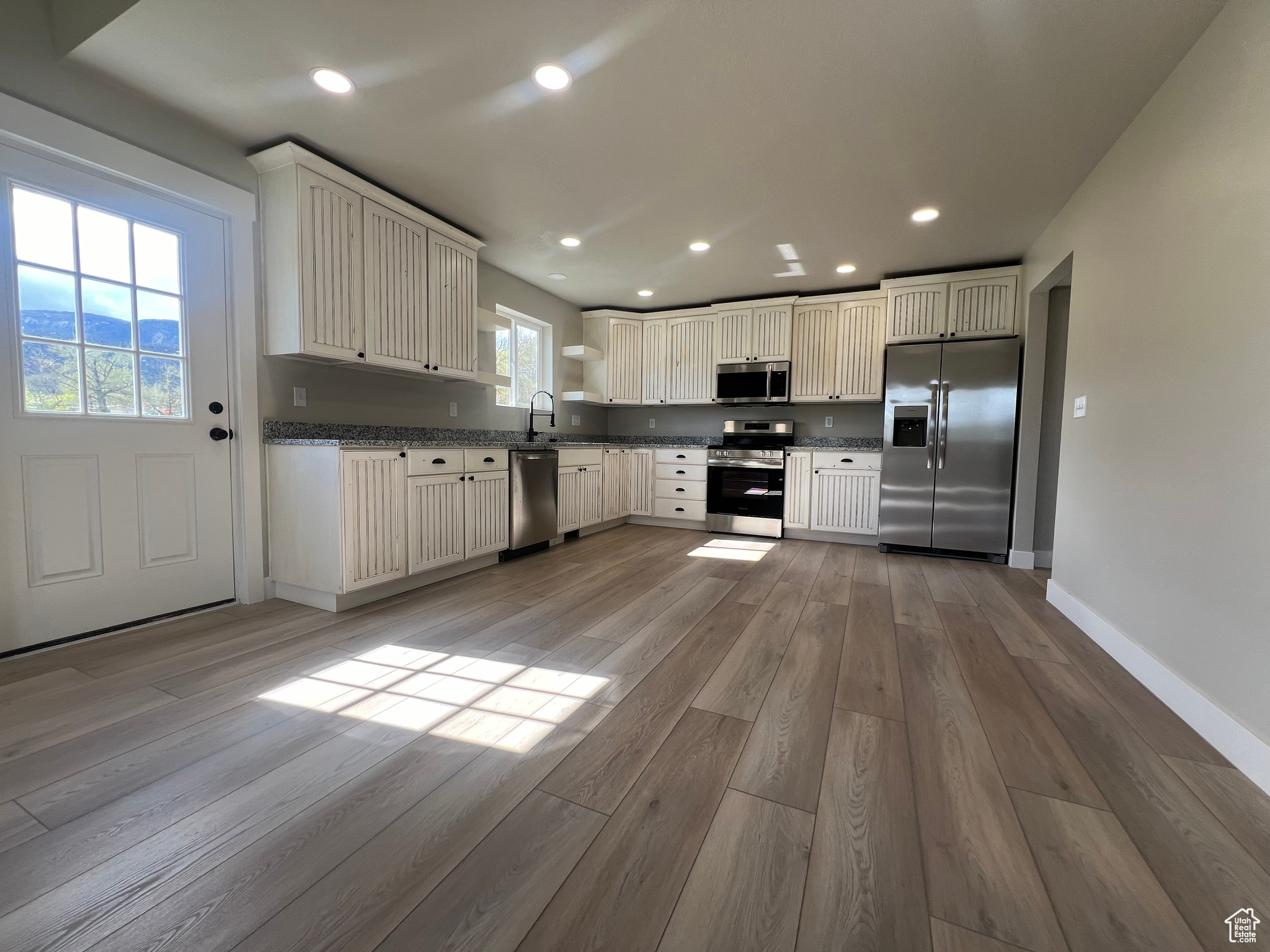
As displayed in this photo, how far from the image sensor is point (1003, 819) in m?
1.18

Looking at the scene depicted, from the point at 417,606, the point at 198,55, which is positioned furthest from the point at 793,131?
the point at 417,606

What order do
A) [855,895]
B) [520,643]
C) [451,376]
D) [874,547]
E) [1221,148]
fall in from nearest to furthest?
[855,895]
[1221,148]
[520,643]
[451,376]
[874,547]

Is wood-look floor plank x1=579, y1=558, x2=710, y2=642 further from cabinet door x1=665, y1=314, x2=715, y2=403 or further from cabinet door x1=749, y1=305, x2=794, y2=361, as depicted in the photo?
cabinet door x1=749, y1=305, x2=794, y2=361

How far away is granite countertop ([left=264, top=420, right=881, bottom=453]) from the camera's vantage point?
2707 mm

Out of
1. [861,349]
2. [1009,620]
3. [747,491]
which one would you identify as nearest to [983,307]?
[861,349]

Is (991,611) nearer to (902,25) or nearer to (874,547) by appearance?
(874,547)

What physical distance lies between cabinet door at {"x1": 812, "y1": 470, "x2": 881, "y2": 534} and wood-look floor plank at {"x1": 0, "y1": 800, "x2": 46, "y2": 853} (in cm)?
471

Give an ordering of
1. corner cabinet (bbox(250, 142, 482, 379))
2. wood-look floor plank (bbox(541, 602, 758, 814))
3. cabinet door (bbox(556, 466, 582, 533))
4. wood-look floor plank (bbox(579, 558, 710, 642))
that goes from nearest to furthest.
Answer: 1. wood-look floor plank (bbox(541, 602, 758, 814))
2. wood-look floor plank (bbox(579, 558, 710, 642))
3. corner cabinet (bbox(250, 142, 482, 379))
4. cabinet door (bbox(556, 466, 582, 533))

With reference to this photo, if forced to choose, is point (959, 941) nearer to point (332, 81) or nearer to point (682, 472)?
point (332, 81)

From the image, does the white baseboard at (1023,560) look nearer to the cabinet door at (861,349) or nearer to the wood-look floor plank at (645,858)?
the cabinet door at (861,349)

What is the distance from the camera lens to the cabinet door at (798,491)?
15.5ft

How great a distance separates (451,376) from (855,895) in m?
3.38

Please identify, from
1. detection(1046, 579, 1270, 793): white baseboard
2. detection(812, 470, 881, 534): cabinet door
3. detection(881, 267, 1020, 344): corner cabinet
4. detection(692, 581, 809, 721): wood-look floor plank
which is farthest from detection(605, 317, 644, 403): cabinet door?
detection(1046, 579, 1270, 793): white baseboard

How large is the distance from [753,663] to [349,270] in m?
2.87
